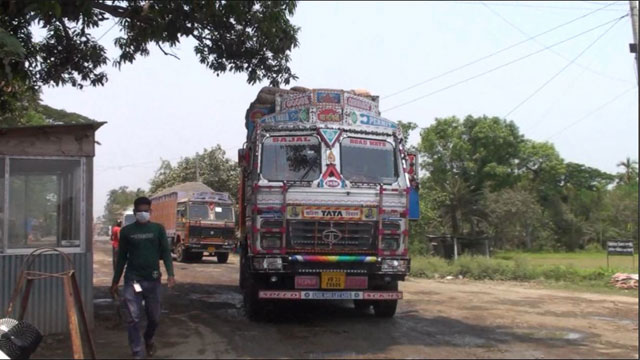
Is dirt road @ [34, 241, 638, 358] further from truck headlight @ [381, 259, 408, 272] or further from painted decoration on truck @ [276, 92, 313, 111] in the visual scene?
painted decoration on truck @ [276, 92, 313, 111]

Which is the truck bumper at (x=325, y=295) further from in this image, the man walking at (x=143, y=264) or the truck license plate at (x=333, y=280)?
the man walking at (x=143, y=264)

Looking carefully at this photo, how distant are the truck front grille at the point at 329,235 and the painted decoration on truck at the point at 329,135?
51.0 inches

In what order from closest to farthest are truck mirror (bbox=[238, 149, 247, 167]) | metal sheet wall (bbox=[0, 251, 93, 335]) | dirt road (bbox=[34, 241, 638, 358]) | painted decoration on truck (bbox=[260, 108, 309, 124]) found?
dirt road (bbox=[34, 241, 638, 358]), metal sheet wall (bbox=[0, 251, 93, 335]), painted decoration on truck (bbox=[260, 108, 309, 124]), truck mirror (bbox=[238, 149, 247, 167])

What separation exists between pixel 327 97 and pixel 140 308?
450 cm

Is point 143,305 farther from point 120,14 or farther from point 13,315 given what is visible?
point 120,14

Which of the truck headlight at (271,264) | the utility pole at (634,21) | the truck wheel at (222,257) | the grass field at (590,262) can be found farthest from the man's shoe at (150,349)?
the truck wheel at (222,257)

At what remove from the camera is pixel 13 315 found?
7.91 metres

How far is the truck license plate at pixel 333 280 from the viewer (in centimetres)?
883

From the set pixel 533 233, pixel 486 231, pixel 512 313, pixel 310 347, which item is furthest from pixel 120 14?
pixel 533 233

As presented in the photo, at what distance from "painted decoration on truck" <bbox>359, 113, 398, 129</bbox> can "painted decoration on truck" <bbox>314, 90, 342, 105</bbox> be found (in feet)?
1.48

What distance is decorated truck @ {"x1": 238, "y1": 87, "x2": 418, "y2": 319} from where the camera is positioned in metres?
8.84

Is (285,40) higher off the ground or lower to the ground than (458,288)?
higher

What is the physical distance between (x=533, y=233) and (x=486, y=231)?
7.06m

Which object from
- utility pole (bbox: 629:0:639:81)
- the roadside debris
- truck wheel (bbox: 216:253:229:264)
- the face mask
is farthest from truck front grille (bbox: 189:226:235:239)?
utility pole (bbox: 629:0:639:81)
